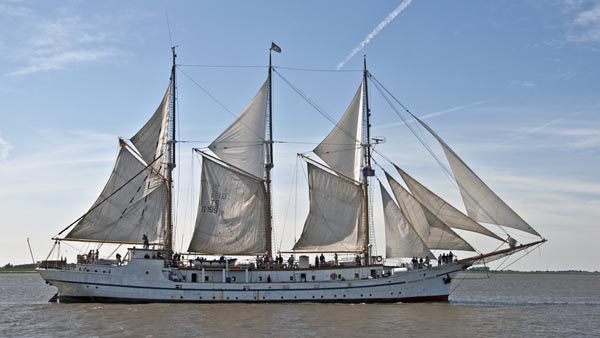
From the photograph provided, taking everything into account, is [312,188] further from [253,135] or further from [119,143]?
[119,143]

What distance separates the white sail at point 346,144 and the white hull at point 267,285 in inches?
310

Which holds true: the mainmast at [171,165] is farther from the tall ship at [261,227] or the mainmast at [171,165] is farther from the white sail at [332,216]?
the white sail at [332,216]

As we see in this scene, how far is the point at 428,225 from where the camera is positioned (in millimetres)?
40688

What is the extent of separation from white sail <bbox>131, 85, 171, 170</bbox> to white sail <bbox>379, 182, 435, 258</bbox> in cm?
1761

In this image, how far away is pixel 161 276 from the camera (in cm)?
4112

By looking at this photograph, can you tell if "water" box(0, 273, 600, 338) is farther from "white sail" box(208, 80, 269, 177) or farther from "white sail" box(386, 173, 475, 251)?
"white sail" box(208, 80, 269, 177)

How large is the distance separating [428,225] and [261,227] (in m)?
12.4

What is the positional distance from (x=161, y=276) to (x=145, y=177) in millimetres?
8102

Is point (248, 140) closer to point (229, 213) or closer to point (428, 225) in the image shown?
point (229, 213)

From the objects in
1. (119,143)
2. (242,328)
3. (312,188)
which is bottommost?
(242,328)

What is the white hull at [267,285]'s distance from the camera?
133ft

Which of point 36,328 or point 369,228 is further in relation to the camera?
point 369,228

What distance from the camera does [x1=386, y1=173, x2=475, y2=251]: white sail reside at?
40.1 metres

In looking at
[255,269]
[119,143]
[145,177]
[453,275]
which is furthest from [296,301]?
[119,143]
